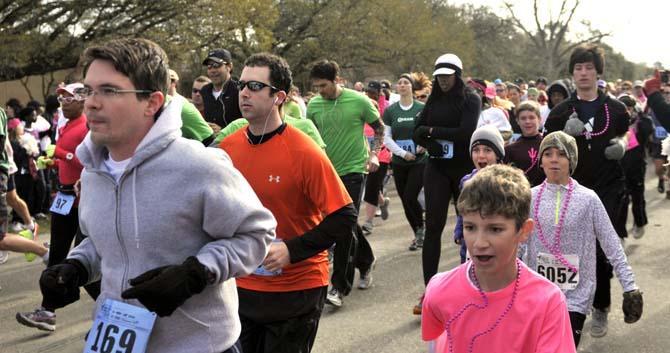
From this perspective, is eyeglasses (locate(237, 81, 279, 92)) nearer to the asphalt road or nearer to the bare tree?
the asphalt road

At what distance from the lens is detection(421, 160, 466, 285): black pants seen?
588 cm

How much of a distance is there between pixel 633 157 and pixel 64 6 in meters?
13.9

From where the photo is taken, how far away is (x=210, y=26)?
22391 mm

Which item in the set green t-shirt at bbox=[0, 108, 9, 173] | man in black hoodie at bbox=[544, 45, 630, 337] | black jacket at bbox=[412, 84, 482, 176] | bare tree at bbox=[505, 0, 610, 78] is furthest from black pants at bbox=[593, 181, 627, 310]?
bare tree at bbox=[505, 0, 610, 78]

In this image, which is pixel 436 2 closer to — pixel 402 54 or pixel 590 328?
pixel 402 54

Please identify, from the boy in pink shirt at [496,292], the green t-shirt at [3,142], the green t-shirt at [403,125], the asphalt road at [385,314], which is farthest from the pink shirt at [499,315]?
the green t-shirt at [403,125]

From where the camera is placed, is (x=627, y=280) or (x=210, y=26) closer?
(x=627, y=280)

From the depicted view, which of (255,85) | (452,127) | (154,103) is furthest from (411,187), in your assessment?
(154,103)

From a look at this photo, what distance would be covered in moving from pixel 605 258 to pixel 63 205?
3.79 meters

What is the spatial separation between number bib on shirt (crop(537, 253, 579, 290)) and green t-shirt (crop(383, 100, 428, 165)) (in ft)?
12.7

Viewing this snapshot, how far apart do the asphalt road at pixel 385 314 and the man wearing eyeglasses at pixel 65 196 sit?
0.13 m

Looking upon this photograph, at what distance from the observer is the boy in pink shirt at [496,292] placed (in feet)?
8.36

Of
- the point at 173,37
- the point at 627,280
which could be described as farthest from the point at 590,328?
the point at 173,37

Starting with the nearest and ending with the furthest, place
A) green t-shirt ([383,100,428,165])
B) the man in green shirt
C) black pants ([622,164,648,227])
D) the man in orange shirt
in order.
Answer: the man in orange shirt
the man in green shirt
green t-shirt ([383,100,428,165])
black pants ([622,164,648,227])
